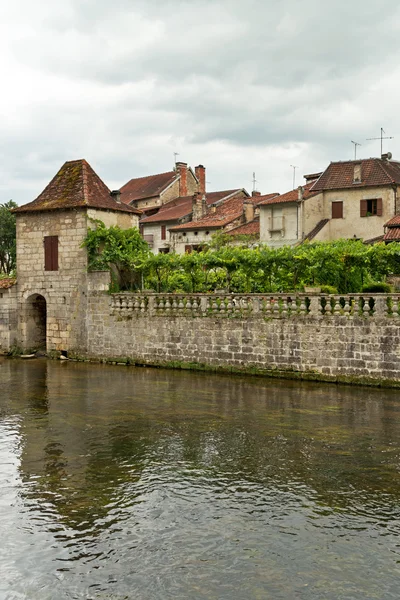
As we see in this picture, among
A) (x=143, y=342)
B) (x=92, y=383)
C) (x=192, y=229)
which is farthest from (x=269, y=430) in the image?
(x=192, y=229)

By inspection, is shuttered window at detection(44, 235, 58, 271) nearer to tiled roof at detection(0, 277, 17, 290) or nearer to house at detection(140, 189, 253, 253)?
tiled roof at detection(0, 277, 17, 290)

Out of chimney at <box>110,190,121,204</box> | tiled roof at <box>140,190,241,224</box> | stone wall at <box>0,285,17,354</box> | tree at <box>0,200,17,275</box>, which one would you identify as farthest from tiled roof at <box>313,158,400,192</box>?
tree at <box>0,200,17,275</box>

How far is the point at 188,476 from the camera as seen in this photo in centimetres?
1101

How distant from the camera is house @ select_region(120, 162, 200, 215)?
5938cm

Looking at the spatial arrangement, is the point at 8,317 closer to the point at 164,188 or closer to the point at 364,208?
the point at 364,208

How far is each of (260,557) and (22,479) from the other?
4.74 m

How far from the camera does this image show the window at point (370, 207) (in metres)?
41.3

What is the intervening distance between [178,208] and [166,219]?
2.39 m

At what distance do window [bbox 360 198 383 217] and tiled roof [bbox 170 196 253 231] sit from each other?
35.5 feet

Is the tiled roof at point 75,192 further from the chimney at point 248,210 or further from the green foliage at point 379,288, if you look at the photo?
the chimney at point 248,210

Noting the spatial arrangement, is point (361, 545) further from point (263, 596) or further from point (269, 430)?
point (269, 430)

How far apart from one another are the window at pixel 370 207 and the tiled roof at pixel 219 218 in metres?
10.8

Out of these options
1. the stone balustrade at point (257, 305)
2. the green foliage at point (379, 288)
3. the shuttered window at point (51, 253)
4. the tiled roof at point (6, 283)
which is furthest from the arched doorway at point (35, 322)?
the green foliage at point (379, 288)

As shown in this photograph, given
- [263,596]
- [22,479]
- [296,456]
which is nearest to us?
[263,596]
